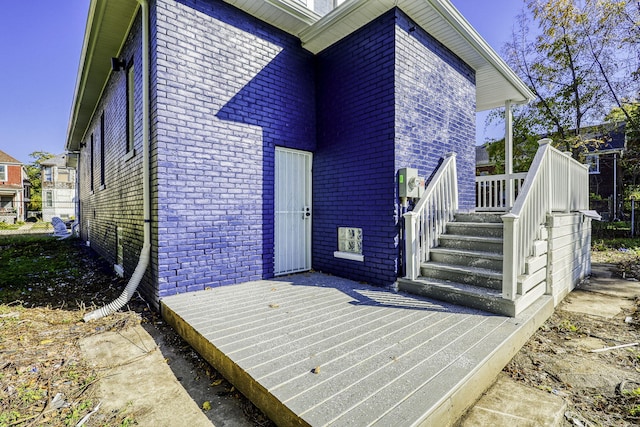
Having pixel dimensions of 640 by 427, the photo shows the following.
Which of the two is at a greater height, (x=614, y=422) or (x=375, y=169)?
(x=375, y=169)

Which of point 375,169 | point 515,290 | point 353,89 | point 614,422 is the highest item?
point 353,89

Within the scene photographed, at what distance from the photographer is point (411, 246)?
13.2 ft

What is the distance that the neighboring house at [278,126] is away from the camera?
12.9 feet

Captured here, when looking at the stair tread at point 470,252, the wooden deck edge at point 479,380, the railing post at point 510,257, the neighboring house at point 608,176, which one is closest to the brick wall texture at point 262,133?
the stair tread at point 470,252

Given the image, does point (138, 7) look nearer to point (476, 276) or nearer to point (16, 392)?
point (16, 392)

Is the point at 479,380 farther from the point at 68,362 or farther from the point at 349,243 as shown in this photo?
the point at 68,362

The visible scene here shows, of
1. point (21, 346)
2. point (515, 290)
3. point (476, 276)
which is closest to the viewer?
point (21, 346)

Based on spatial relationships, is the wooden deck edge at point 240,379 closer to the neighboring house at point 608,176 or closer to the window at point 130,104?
the window at point 130,104

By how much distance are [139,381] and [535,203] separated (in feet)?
15.4

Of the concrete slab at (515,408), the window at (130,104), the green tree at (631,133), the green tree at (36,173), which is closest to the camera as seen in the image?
the concrete slab at (515,408)

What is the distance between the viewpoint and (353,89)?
4812 mm

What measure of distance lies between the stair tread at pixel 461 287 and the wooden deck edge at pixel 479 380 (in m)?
0.35

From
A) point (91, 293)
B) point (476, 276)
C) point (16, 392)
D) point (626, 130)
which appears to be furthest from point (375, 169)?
point (626, 130)

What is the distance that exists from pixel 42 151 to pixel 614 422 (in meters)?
54.9
